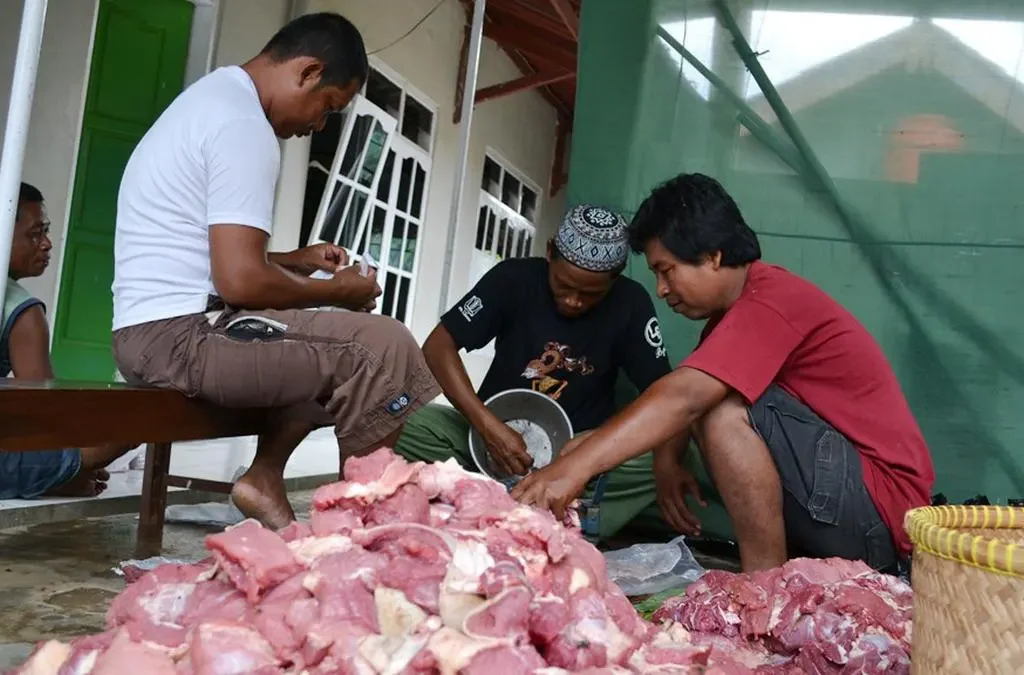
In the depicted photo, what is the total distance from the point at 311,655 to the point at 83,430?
1.15 meters

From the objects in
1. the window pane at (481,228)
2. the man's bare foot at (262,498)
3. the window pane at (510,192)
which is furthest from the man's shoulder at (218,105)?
the window pane at (510,192)

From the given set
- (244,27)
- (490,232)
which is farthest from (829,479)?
(490,232)

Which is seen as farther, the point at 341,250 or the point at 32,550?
the point at 341,250

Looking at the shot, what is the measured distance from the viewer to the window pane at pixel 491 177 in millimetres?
9961

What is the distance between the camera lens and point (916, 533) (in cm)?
139

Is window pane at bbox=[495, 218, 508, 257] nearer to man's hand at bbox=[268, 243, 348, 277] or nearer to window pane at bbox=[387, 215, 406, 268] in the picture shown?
window pane at bbox=[387, 215, 406, 268]

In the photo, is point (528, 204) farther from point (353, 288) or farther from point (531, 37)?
point (353, 288)

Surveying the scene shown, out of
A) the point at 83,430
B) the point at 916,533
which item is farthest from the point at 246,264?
the point at 916,533

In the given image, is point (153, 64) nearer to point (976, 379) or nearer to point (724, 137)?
point (724, 137)

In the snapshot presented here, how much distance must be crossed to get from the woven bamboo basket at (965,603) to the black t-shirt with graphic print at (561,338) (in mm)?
2200

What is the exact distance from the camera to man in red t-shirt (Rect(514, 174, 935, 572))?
7.96 ft

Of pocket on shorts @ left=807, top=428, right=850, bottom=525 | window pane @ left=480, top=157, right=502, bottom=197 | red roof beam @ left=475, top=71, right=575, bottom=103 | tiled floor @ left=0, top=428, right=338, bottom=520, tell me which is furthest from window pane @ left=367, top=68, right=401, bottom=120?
pocket on shorts @ left=807, top=428, right=850, bottom=525

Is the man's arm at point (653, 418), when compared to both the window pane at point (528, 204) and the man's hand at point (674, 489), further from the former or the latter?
the window pane at point (528, 204)

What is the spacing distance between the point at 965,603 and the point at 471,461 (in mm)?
2625
